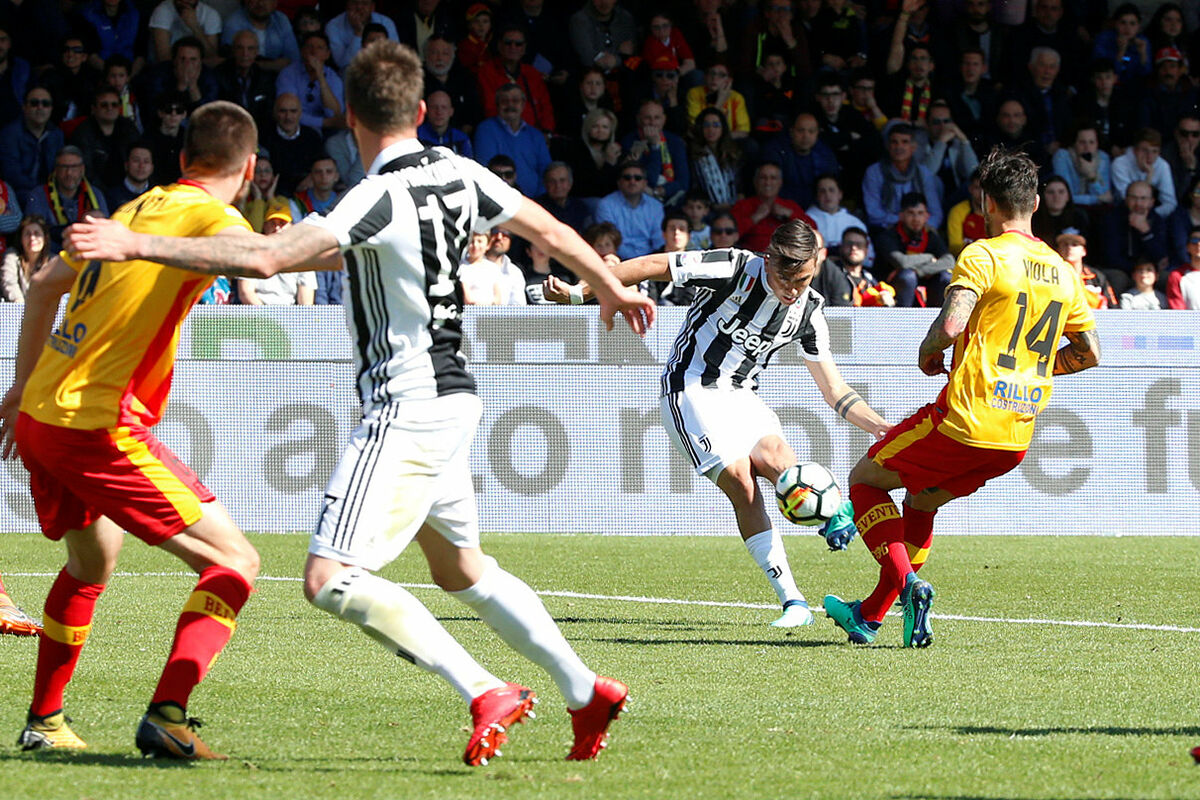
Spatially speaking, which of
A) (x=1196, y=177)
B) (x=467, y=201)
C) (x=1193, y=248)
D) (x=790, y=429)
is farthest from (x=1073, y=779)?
(x=1196, y=177)

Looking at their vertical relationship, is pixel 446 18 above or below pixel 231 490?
above

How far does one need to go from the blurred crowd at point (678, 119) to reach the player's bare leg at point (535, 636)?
358 inches

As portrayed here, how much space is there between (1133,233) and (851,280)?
385cm

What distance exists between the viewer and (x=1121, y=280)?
16125 millimetres

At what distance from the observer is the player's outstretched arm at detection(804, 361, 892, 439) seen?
27.6 ft

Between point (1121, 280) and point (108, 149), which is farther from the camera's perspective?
point (1121, 280)

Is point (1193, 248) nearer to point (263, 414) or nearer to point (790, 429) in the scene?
point (790, 429)

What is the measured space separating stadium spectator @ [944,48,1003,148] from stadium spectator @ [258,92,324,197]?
6868 millimetres

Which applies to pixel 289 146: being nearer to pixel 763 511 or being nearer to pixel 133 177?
pixel 133 177

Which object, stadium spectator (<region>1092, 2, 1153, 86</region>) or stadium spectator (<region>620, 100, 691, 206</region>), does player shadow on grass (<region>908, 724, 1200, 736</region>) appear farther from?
stadium spectator (<region>1092, 2, 1153, 86</region>)

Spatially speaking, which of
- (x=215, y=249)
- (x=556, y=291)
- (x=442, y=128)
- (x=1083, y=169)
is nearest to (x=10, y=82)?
(x=442, y=128)

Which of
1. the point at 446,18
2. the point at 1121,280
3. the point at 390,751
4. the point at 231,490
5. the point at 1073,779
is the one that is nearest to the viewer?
the point at 1073,779

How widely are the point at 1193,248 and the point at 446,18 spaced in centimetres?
761

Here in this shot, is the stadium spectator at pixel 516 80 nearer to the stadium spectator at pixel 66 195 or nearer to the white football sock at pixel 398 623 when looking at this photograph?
the stadium spectator at pixel 66 195
